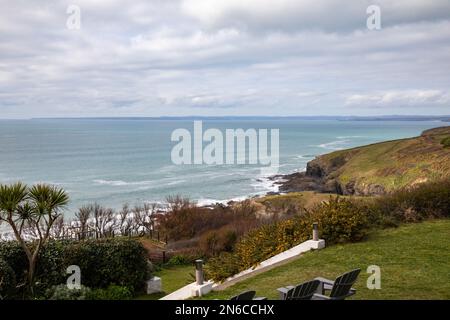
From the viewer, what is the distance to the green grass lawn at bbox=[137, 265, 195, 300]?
15.0 m

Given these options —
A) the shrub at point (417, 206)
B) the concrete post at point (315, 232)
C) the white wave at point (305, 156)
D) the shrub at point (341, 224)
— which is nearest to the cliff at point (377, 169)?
the shrub at point (417, 206)

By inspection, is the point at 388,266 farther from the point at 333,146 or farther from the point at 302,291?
the point at 333,146

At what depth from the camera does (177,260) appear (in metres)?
22.3

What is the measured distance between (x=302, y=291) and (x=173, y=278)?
37.4 feet

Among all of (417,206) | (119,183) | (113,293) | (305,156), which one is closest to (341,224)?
(417,206)

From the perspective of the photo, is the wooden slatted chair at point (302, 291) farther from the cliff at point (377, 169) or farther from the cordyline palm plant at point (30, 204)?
the cliff at point (377, 169)

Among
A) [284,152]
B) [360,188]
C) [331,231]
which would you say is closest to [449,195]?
[331,231]

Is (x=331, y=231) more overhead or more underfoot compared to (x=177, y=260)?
more overhead

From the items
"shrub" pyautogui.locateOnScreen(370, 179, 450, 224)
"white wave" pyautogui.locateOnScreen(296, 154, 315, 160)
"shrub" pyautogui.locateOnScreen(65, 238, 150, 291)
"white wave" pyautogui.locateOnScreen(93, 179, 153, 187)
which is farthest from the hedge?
"white wave" pyautogui.locateOnScreen(296, 154, 315, 160)

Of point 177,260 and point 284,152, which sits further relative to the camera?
point 284,152

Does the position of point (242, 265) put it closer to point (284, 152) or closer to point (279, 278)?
point (279, 278)

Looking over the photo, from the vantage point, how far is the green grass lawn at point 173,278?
1503 centimetres
